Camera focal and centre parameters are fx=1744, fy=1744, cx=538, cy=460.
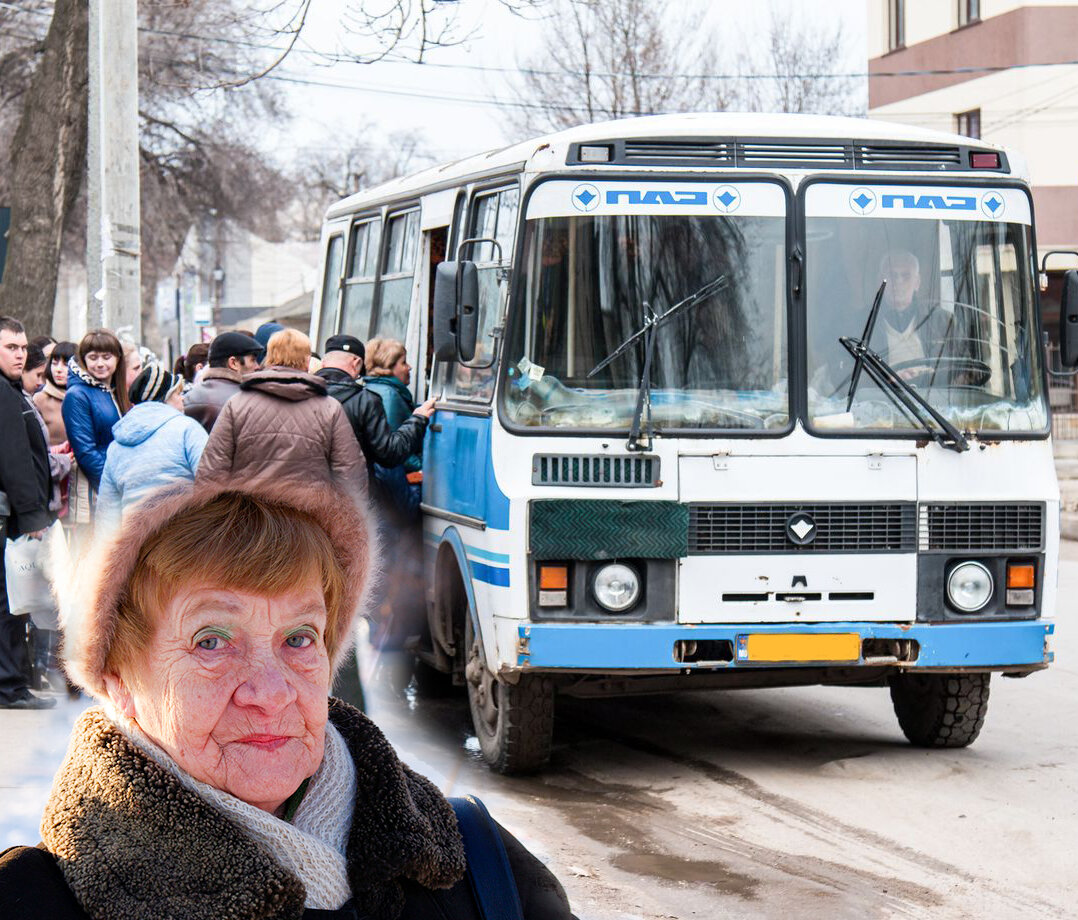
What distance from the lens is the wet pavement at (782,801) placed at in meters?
6.11

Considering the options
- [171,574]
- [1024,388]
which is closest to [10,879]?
[171,574]

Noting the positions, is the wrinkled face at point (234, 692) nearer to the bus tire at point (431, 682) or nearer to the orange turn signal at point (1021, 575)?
the orange turn signal at point (1021, 575)

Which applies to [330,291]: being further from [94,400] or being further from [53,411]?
[94,400]

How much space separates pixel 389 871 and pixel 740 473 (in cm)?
559

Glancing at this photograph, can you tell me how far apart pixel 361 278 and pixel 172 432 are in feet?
13.0

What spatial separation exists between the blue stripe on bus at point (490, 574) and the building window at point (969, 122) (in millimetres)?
28374

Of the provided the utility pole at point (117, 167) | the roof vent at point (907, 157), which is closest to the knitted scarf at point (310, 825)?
the roof vent at point (907, 157)

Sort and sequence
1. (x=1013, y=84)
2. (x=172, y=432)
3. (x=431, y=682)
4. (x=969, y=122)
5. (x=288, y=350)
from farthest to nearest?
1. (x=969, y=122)
2. (x=1013, y=84)
3. (x=431, y=682)
4. (x=288, y=350)
5. (x=172, y=432)

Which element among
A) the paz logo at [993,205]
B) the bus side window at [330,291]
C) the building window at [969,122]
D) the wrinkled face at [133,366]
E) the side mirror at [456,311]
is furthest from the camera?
the building window at [969,122]

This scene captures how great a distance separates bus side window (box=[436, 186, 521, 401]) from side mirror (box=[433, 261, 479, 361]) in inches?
6.4

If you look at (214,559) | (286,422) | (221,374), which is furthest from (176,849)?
(221,374)

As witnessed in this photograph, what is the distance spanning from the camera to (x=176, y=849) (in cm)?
191

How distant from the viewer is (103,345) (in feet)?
30.7

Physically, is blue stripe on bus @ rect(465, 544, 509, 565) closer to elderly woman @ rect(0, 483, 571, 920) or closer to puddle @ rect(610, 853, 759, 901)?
puddle @ rect(610, 853, 759, 901)
